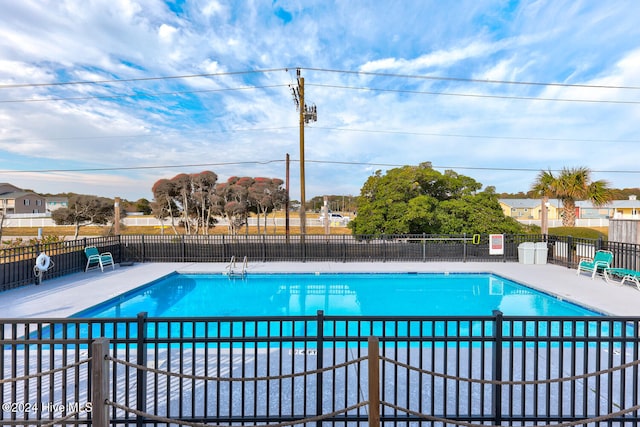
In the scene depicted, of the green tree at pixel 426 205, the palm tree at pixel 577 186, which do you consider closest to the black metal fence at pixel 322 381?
the green tree at pixel 426 205

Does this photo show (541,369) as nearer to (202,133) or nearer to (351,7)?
(351,7)

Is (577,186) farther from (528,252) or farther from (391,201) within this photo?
(391,201)

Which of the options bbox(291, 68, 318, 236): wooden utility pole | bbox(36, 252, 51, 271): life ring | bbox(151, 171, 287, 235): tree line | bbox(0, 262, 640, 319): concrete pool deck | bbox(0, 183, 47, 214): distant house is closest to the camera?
bbox(0, 262, 640, 319): concrete pool deck

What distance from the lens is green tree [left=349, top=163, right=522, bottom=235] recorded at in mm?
15289

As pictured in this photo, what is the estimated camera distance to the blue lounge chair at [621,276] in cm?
823

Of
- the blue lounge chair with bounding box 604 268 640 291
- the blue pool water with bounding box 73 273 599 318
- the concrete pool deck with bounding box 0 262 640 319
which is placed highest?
the blue lounge chair with bounding box 604 268 640 291

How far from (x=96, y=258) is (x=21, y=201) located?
4563cm

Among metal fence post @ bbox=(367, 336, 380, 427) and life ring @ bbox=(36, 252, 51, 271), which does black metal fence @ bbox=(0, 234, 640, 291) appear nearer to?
life ring @ bbox=(36, 252, 51, 271)

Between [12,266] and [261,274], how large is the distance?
693 cm

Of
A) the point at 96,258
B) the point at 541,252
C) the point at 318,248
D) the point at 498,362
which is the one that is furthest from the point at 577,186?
the point at 96,258

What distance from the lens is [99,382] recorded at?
2.05 metres

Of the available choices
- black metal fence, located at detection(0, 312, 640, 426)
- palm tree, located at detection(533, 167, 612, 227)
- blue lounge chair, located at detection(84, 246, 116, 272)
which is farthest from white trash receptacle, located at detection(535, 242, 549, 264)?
blue lounge chair, located at detection(84, 246, 116, 272)

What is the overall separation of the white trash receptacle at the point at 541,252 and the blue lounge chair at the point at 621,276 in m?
2.97

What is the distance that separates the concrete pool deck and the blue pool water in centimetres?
27
